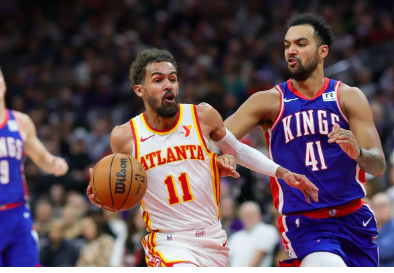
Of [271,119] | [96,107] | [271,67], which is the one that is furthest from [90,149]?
[271,119]

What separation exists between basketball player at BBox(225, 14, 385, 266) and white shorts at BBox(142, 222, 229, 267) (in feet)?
2.24

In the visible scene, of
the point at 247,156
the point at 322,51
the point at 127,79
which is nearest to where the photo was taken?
the point at 247,156

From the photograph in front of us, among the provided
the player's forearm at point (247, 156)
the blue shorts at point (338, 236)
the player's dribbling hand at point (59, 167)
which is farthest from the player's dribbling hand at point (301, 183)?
the player's dribbling hand at point (59, 167)

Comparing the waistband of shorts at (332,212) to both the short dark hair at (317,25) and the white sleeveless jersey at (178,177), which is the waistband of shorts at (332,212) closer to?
the white sleeveless jersey at (178,177)

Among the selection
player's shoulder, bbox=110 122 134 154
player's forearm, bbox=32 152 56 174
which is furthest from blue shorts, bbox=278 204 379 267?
player's forearm, bbox=32 152 56 174

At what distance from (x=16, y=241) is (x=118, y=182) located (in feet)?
7.63

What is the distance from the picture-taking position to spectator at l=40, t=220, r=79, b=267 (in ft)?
30.0

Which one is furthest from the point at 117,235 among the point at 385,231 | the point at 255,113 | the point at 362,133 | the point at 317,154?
the point at 362,133

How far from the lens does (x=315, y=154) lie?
194 inches

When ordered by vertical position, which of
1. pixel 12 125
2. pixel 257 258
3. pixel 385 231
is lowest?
pixel 257 258

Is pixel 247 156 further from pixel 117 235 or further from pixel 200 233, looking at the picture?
pixel 117 235

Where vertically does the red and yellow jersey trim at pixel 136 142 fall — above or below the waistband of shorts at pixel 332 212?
above

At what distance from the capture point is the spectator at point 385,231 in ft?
23.5
